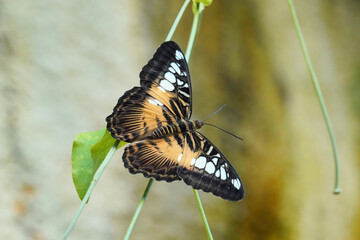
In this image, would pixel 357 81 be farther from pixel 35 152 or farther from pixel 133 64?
pixel 35 152

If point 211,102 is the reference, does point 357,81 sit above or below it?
above

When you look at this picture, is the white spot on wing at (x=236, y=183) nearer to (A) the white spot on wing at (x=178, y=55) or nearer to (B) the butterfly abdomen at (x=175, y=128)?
(B) the butterfly abdomen at (x=175, y=128)

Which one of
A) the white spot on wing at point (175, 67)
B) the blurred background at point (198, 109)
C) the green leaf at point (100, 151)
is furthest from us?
the blurred background at point (198, 109)

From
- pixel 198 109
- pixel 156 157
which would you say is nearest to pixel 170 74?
pixel 156 157

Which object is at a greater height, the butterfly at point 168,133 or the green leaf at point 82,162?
the butterfly at point 168,133

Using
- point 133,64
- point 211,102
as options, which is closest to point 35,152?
point 133,64

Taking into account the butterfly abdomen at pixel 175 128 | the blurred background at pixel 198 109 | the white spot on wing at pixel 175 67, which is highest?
the blurred background at pixel 198 109

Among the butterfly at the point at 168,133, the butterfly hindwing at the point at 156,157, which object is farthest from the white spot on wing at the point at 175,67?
the butterfly hindwing at the point at 156,157
